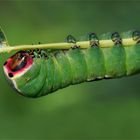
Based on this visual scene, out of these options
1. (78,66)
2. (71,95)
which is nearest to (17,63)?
(78,66)

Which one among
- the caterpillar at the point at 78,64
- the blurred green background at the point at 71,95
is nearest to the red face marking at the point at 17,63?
the caterpillar at the point at 78,64

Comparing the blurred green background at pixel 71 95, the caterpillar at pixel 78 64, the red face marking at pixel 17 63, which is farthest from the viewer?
the blurred green background at pixel 71 95

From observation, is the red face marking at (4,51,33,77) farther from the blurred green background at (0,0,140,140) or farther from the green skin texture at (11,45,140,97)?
the blurred green background at (0,0,140,140)

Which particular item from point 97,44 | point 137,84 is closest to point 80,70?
point 97,44

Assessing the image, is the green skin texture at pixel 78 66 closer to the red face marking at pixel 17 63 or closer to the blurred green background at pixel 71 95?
the red face marking at pixel 17 63

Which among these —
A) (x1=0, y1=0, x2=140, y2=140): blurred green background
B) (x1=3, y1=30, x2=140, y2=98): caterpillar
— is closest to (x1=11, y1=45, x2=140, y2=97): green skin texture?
(x1=3, y1=30, x2=140, y2=98): caterpillar

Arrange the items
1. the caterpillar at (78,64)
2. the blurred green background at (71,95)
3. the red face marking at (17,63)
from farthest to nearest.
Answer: the blurred green background at (71,95) < the caterpillar at (78,64) < the red face marking at (17,63)

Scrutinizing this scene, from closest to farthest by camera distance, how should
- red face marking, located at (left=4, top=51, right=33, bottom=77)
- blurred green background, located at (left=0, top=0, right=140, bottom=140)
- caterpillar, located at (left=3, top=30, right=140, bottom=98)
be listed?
red face marking, located at (left=4, top=51, right=33, bottom=77)
caterpillar, located at (left=3, top=30, right=140, bottom=98)
blurred green background, located at (left=0, top=0, right=140, bottom=140)

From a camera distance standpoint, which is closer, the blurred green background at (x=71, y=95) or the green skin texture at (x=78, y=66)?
the green skin texture at (x=78, y=66)

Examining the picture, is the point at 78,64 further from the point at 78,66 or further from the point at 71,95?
the point at 71,95
